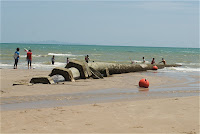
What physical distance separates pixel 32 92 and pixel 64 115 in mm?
3681

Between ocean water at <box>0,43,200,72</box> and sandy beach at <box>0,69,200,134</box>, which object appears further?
ocean water at <box>0,43,200,72</box>

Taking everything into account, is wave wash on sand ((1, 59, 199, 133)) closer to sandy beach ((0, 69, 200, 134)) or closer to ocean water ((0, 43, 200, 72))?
sandy beach ((0, 69, 200, 134))

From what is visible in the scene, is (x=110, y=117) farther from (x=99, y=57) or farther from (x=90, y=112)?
(x=99, y=57)

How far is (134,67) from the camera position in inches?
816

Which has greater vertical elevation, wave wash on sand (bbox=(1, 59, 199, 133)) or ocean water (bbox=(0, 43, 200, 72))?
ocean water (bbox=(0, 43, 200, 72))

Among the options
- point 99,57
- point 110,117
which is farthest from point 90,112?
point 99,57

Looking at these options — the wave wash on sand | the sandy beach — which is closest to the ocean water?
the wave wash on sand

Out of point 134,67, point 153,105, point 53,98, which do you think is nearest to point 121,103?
point 153,105

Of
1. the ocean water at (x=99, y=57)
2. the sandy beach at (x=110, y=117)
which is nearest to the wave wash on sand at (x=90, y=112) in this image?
the sandy beach at (x=110, y=117)

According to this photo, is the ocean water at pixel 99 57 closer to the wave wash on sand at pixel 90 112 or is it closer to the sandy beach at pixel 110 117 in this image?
the wave wash on sand at pixel 90 112

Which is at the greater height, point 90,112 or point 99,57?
point 99,57

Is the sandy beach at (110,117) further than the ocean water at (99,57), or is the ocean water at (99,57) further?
the ocean water at (99,57)

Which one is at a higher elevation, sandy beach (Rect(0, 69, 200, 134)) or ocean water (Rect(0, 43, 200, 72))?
ocean water (Rect(0, 43, 200, 72))

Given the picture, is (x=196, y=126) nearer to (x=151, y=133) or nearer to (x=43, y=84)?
(x=151, y=133)
